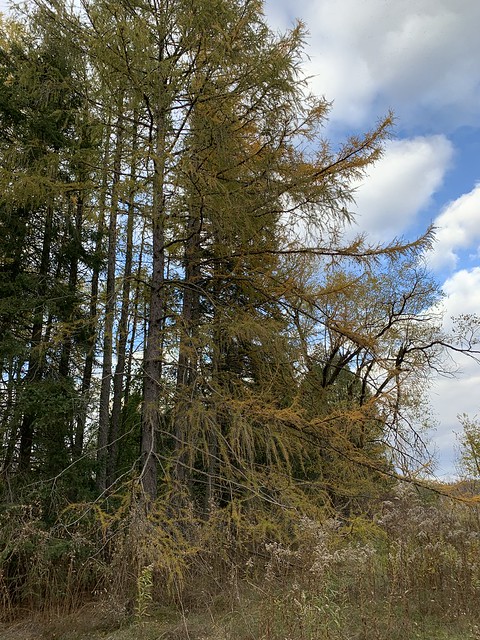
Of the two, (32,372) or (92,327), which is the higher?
(92,327)

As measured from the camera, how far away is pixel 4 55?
29.3 feet

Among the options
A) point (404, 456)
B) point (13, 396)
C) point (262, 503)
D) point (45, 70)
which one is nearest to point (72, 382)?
point (13, 396)

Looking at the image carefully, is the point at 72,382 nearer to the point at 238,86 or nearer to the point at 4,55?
the point at 238,86

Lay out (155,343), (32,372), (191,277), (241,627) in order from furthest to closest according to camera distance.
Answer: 1. (32,372)
2. (191,277)
3. (155,343)
4. (241,627)

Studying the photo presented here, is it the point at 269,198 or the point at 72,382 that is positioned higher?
the point at 269,198

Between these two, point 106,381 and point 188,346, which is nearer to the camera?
point 188,346

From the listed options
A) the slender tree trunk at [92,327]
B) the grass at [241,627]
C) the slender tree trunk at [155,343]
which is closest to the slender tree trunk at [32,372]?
the slender tree trunk at [92,327]

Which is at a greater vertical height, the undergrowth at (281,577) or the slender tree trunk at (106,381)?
the slender tree trunk at (106,381)

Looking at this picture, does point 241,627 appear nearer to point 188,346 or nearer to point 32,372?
point 188,346

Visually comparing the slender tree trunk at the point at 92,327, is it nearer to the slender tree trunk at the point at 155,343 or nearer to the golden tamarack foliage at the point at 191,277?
the golden tamarack foliage at the point at 191,277

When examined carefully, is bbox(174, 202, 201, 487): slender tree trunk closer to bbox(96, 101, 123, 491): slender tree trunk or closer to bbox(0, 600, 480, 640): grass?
bbox(96, 101, 123, 491): slender tree trunk

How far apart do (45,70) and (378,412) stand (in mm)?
6926

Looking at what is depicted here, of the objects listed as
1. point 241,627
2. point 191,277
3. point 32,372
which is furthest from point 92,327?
point 241,627

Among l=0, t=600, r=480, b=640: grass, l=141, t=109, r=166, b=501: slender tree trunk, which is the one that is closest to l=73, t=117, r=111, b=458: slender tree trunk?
l=141, t=109, r=166, b=501: slender tree trunk
